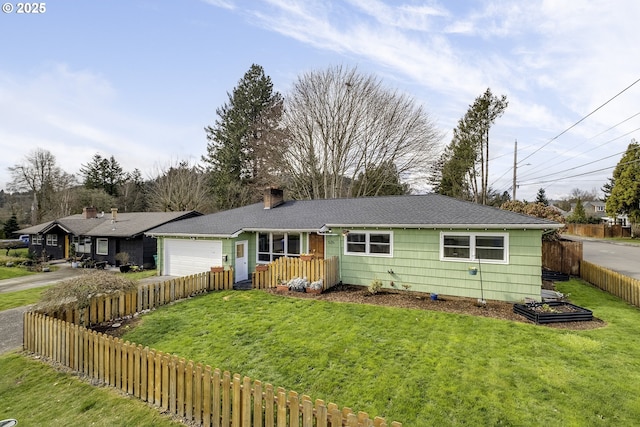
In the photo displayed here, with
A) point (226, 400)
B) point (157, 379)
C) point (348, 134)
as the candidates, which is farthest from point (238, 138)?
point (226, 400)

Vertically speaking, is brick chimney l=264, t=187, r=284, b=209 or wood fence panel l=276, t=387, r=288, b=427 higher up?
brick chimney l=264, t=187, r=284, b=209

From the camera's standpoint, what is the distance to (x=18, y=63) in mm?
10961

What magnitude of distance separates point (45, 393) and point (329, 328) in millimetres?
6308

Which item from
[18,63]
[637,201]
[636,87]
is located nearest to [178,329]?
[18,63]

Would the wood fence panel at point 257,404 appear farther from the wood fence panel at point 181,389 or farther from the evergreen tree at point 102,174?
the evergreen tree at point 102,174

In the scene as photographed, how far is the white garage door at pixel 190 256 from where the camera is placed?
50.6 ft

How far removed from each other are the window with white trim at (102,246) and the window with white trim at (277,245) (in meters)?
15.9

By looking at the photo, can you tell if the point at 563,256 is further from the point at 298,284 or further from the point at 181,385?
the point at 181,385

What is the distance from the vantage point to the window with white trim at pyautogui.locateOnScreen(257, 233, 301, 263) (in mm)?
15305

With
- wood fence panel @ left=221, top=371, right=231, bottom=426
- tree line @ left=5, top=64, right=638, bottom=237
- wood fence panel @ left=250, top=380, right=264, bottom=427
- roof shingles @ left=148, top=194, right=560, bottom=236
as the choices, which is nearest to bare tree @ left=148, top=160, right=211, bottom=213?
tree line @ left=5, top=64, right=638, bottom=237

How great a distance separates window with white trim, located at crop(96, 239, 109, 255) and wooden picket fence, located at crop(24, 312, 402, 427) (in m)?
18.7

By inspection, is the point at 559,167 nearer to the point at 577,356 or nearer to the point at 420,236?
the point at 420,236

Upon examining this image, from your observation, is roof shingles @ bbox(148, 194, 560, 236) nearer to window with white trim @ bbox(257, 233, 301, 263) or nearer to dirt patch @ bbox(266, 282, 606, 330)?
window with white trim @ bbox(257, 233, 301, 263)

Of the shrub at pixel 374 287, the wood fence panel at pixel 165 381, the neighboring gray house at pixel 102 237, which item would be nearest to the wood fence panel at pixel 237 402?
the wood fence panel at pixel 165 381
